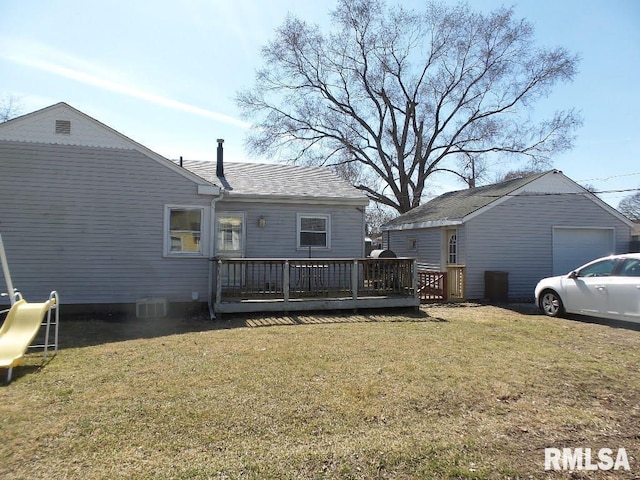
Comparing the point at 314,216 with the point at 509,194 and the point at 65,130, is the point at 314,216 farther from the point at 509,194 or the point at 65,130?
the point at 509,194

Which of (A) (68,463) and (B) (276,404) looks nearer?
(A) (68,463)

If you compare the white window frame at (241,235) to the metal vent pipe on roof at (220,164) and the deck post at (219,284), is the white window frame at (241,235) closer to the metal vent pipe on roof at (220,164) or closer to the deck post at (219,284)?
the metal vent pipe on roof at (220,164)

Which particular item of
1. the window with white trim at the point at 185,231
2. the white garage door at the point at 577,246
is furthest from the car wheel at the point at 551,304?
the window with white trim at the point at 185,231

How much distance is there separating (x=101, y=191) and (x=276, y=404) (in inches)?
299

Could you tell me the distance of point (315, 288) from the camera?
1042 cm

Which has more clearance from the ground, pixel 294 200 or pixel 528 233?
pixel 294 200

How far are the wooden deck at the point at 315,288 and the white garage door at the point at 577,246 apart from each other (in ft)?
22.8

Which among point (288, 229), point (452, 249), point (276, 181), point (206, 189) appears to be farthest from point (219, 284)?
point (452, 249)

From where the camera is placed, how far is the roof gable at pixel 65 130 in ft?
30.0

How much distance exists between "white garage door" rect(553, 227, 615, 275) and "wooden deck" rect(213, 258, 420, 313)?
694cm

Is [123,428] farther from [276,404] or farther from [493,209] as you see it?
[493,209]

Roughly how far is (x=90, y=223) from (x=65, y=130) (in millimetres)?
2153

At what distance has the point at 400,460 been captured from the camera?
10.3 ft

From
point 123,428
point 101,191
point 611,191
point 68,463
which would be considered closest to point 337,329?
point 123,428
